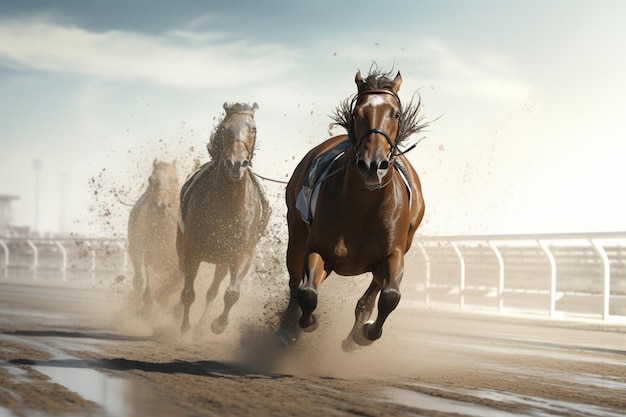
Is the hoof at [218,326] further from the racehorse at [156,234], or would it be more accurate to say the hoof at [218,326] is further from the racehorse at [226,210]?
the racehorse at [156,234]

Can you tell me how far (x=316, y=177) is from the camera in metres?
8.44

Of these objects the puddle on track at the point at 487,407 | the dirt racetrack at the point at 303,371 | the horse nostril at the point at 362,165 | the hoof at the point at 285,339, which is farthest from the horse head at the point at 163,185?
the puddle on track at the point at 487,407

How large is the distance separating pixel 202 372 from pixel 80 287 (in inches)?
743

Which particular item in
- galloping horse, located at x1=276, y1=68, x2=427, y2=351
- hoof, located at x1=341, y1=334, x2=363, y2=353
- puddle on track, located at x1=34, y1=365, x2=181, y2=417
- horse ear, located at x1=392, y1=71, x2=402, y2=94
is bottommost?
puddle on track, located at x1=34, y1=365, x2=181, y2=417

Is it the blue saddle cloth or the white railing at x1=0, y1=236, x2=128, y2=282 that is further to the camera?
the white railing at x1=0, y1=236, x2=128, y2=282

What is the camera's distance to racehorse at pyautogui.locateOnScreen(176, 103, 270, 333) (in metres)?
10.9

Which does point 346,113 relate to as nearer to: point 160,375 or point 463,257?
point 160,375

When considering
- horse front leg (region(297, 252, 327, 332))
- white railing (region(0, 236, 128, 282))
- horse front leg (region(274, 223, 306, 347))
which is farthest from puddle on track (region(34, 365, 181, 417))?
white railing (region(0, 236, 128, 282))

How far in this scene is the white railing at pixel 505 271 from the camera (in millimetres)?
17641

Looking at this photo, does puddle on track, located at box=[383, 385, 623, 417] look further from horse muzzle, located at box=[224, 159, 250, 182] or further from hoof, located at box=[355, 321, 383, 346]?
horse muzzle, located at box=[224, 159, 250, 182]

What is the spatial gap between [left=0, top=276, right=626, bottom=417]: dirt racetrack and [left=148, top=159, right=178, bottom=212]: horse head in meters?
1.39

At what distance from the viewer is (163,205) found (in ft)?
46.3

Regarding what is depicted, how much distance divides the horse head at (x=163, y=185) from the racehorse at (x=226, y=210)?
99.6 inches

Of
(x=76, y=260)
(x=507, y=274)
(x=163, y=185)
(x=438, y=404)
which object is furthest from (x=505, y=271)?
(x=76, y=260)
